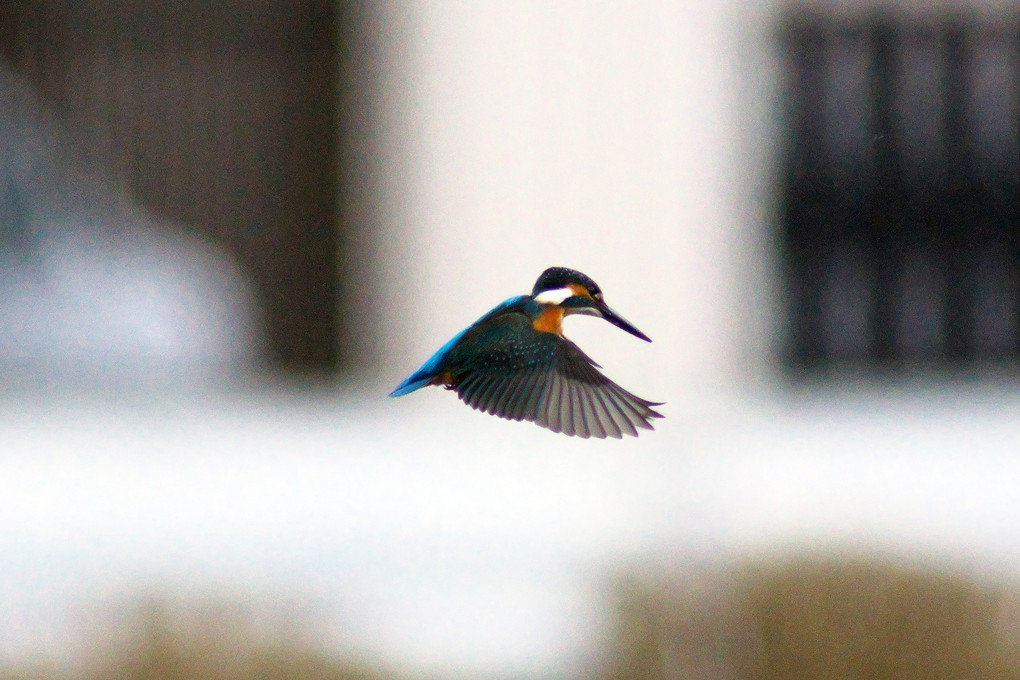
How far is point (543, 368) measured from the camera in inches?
6.1

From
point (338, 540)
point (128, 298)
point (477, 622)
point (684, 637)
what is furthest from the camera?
point (338, 540)

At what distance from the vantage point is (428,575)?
202 cm

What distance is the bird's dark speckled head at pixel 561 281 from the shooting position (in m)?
0.16

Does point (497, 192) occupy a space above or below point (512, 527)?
above

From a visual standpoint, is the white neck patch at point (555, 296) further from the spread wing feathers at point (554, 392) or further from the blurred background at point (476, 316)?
the blurred background at point (476, 316)

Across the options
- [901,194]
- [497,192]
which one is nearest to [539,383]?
[497,192]

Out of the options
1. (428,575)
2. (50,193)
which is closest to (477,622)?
(428,575)

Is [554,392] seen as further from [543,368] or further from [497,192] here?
[497,192]

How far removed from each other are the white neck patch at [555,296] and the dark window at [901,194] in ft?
7.36

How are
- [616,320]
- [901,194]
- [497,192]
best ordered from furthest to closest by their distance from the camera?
1. [901,194]
2. [497,192]
3. [616,320]

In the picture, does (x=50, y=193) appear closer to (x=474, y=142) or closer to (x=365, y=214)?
(x=365, y=214)

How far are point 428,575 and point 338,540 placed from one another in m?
0.17

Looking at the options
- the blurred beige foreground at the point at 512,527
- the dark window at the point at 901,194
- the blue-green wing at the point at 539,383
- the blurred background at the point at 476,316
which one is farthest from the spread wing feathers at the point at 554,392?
the dark window at the point at 901,194

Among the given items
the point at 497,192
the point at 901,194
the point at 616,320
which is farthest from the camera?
the point at 901,194
